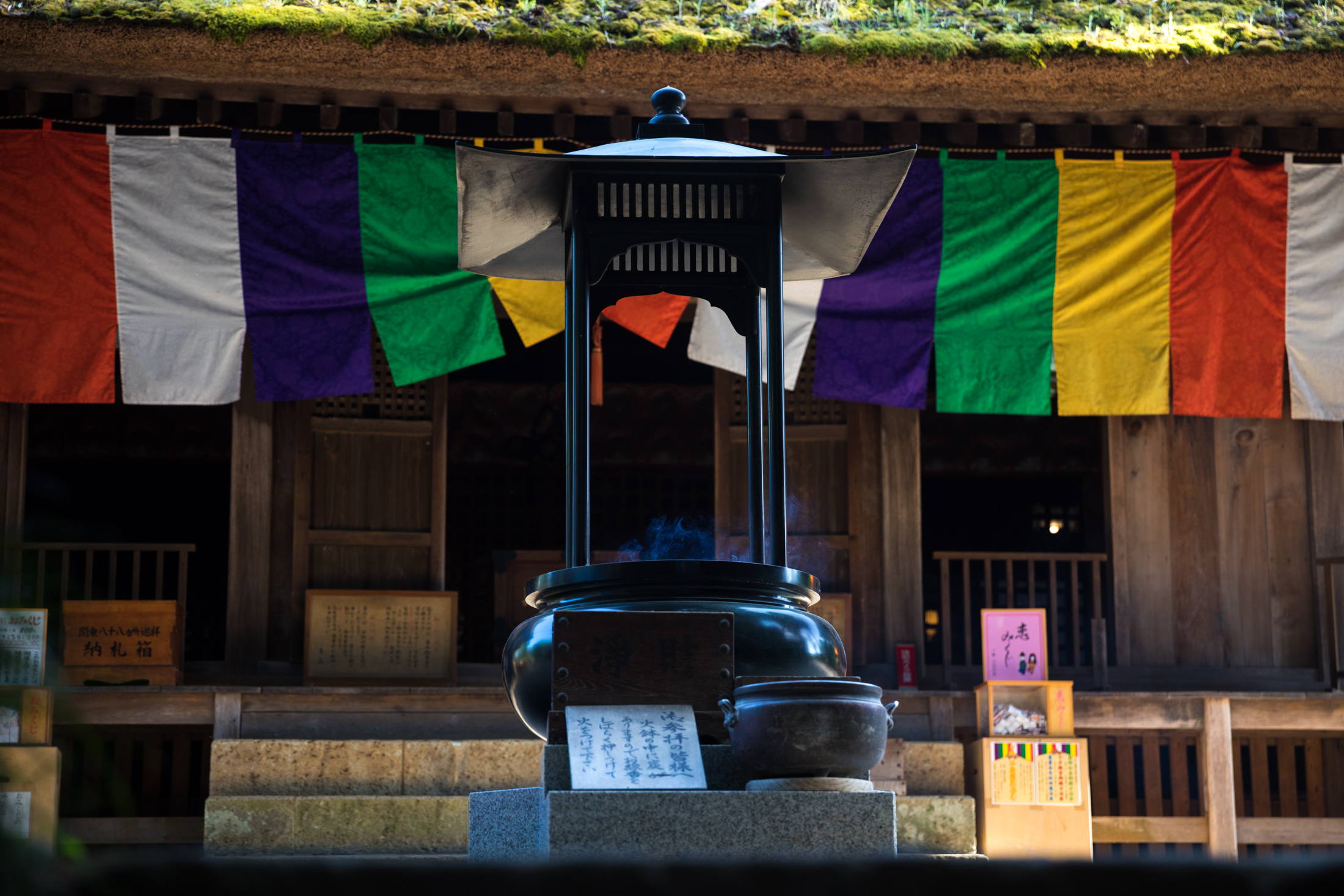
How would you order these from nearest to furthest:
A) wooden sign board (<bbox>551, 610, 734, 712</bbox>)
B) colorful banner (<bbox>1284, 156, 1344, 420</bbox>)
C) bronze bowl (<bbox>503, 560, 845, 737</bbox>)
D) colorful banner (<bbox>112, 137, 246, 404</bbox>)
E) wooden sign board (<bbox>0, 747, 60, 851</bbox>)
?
wooden sign board (<bbox>551, 610, 734, 712</bbox>) < bronze bowl (<bbox>503, 560, 845, 737</bbox>) < wooden sign board (<bbox>0, 747, 60, 851</bbox>) < colorful banner (<bbox>112, 137, 246, 404</bbox>) < colorful banner (<bbox>1284, 156, 1344, 420</bbox>)

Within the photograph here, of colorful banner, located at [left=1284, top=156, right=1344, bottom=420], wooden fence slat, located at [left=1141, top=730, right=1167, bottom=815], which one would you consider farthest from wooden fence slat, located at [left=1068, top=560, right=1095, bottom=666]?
colorful banner, located at [left=1284, top=156, right=1344, bottom=420]

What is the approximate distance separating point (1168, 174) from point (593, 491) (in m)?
5.65

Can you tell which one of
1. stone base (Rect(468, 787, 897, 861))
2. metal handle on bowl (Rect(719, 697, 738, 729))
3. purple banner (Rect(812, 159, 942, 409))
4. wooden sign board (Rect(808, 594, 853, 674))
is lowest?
stone base (Rect(468, 787, 897, 861))

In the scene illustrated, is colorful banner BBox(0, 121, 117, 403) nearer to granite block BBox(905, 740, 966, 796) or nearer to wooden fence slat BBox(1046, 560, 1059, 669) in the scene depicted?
granite block BBox(905, 740, 966, 796)

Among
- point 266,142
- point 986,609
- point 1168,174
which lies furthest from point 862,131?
point 266,142

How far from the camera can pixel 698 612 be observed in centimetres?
325

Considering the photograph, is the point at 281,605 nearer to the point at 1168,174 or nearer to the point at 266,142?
the point at 266,142

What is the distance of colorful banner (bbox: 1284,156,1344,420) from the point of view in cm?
834

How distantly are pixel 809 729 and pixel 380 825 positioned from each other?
4527mm

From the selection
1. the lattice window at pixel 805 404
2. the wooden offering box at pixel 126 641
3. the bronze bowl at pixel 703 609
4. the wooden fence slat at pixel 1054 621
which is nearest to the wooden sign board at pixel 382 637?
the wooden offering box at pixel 126 641

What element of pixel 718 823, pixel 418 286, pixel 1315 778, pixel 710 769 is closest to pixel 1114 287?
pixel 1315 778

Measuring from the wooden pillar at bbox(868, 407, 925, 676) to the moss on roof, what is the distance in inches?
94.4

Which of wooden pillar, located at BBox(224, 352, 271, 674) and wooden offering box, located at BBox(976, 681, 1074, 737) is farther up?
wooden pillar, located at BBox(224, 352, 271, 674)

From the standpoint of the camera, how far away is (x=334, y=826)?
6836 millimetres
